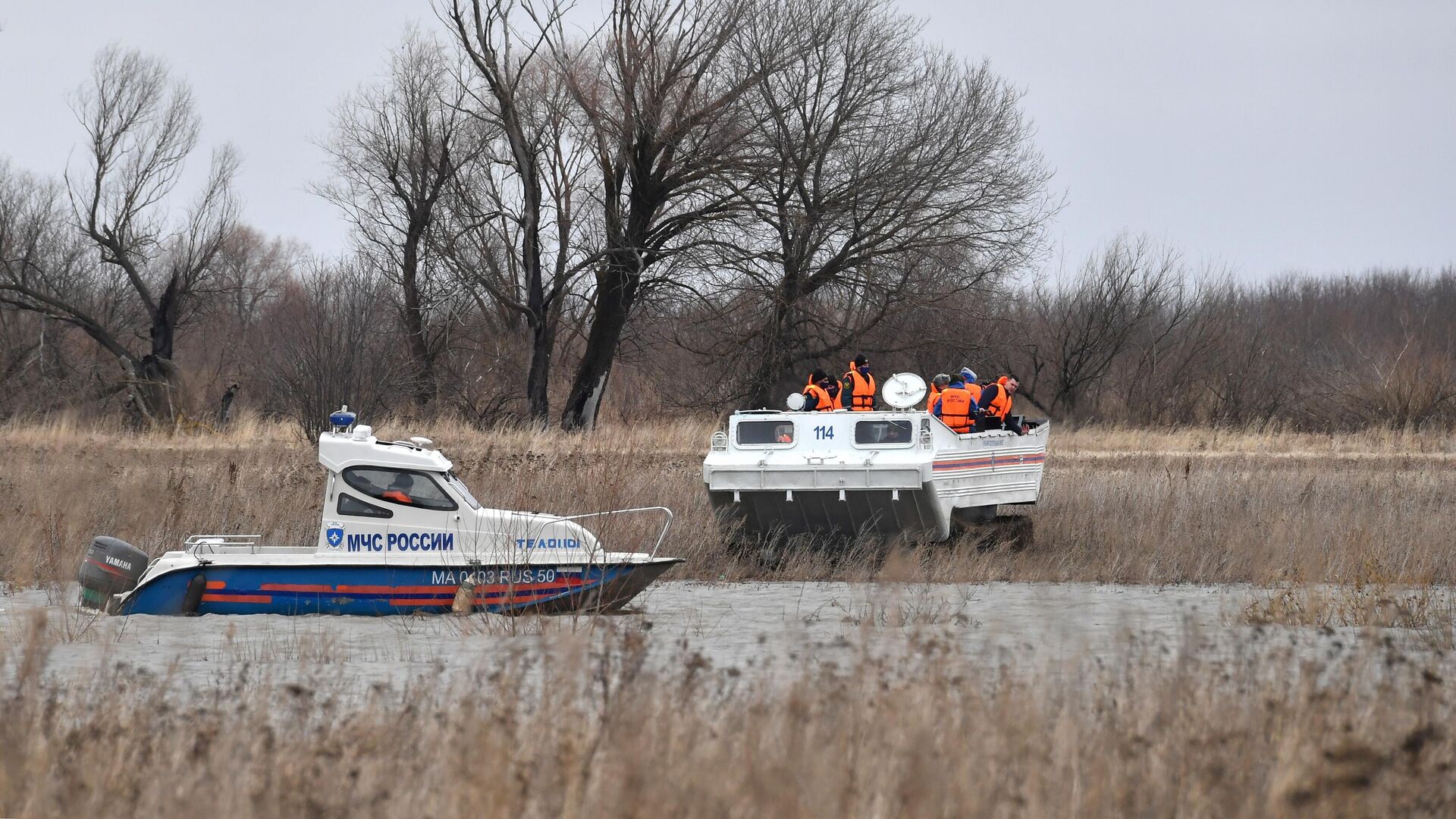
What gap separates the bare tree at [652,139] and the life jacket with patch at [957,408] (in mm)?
13836

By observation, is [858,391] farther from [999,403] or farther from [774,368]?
[774,368]

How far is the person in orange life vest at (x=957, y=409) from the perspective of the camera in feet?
56.8

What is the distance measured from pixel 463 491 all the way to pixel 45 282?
31415mm

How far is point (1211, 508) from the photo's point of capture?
19.2 metres

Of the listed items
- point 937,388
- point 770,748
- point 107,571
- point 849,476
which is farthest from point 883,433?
point 770,748

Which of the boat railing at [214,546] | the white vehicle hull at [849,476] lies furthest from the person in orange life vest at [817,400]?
the boat railing at [214,546]

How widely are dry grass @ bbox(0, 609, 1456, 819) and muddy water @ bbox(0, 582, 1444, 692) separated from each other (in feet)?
0.93

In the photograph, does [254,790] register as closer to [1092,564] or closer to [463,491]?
[463,491]

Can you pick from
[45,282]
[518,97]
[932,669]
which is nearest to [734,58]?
[518,97]

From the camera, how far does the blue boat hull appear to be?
12.3 m

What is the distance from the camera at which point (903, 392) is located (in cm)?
1681

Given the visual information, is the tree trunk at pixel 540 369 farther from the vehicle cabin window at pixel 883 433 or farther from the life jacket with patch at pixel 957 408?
the vehicle cabin window at pixel 883 433

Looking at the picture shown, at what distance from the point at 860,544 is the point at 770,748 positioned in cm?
1060

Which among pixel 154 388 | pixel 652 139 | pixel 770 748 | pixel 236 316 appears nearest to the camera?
pixel 770 748
